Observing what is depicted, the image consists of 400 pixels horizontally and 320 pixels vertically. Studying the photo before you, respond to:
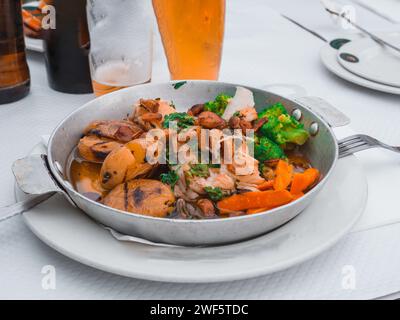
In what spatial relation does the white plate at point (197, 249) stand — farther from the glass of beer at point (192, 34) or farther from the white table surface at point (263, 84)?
the glass of beer at point (192, 34)

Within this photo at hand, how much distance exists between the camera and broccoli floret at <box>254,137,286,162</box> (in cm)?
74

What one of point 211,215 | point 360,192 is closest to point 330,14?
point 360,192

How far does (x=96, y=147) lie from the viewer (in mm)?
748

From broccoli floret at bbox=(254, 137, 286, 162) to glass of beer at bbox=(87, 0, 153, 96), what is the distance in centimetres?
37

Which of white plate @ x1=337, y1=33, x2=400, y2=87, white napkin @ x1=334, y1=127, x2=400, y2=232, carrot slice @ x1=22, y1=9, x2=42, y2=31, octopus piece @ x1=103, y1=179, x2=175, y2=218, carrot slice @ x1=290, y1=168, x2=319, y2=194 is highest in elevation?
octopus piece @ x1=103, y1=179, x2=175, y2=218

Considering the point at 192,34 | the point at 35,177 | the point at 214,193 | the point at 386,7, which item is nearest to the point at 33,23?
the point at 192,34

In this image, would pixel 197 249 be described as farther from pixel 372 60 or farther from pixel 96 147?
pixel 372 60

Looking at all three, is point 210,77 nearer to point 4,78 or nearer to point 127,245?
point 4,78

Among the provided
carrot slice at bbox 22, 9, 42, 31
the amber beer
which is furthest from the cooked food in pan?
carrot slice at bbox 22, 9, 42, 31

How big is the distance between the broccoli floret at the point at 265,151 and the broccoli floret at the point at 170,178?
134mm

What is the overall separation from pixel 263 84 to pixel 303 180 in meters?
0.51

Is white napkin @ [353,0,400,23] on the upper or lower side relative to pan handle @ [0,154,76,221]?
lower

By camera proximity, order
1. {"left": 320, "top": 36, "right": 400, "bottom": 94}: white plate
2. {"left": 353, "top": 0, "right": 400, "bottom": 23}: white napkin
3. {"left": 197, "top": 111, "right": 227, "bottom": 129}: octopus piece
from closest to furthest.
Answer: {"left": 197, "top": 111, "right": 227, "bottom": 129}: octopus piece, {"left": 320, "top": 36, "right": 400, "bottom": 94}: white plate, {"left": 353, "top": 0, "right": 400, "bottom": 23}: white napkin

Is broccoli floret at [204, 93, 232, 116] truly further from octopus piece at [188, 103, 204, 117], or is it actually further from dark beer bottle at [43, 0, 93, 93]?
dark beer bottle at [43, 0, 93, 93]
